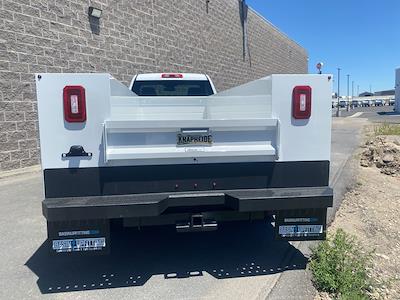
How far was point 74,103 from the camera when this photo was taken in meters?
3.35

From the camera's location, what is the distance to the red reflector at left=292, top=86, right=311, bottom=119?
3.64 meters

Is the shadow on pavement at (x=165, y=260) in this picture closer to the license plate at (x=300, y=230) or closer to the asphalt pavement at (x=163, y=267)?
the asphalt pavement at (x=163, y=267)

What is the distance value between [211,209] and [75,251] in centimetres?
137

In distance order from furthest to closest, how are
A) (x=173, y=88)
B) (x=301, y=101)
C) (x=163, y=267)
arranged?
(x=173, y=88), (x=163, y=267), (x=301, y=101)

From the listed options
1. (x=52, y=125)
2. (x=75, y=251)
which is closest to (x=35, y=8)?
(x=52, y=125)

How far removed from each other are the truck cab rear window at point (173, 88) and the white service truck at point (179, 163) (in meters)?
3.75

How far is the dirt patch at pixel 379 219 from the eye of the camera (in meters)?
4.03

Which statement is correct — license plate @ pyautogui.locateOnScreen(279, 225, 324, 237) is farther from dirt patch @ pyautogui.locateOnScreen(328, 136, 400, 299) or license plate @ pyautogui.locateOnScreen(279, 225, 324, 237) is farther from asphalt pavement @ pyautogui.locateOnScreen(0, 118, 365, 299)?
dirt patch @ pyautogui.locateOnScreen(328, 136, 400, 299)

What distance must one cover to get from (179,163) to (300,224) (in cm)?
141

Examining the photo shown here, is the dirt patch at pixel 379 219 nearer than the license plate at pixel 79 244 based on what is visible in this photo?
Answer: No

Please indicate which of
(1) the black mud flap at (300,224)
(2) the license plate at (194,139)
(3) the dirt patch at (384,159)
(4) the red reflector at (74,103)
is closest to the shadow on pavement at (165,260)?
(1) the black mud flap at (300,224)

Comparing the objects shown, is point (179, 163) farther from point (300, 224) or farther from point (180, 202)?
A: point (300, 224)

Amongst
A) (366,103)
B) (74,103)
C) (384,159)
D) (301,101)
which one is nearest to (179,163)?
(74,103)

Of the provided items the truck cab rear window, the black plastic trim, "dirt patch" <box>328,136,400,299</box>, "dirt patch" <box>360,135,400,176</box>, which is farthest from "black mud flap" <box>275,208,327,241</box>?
"dirt patch" <box>360,135,400,176</box>
